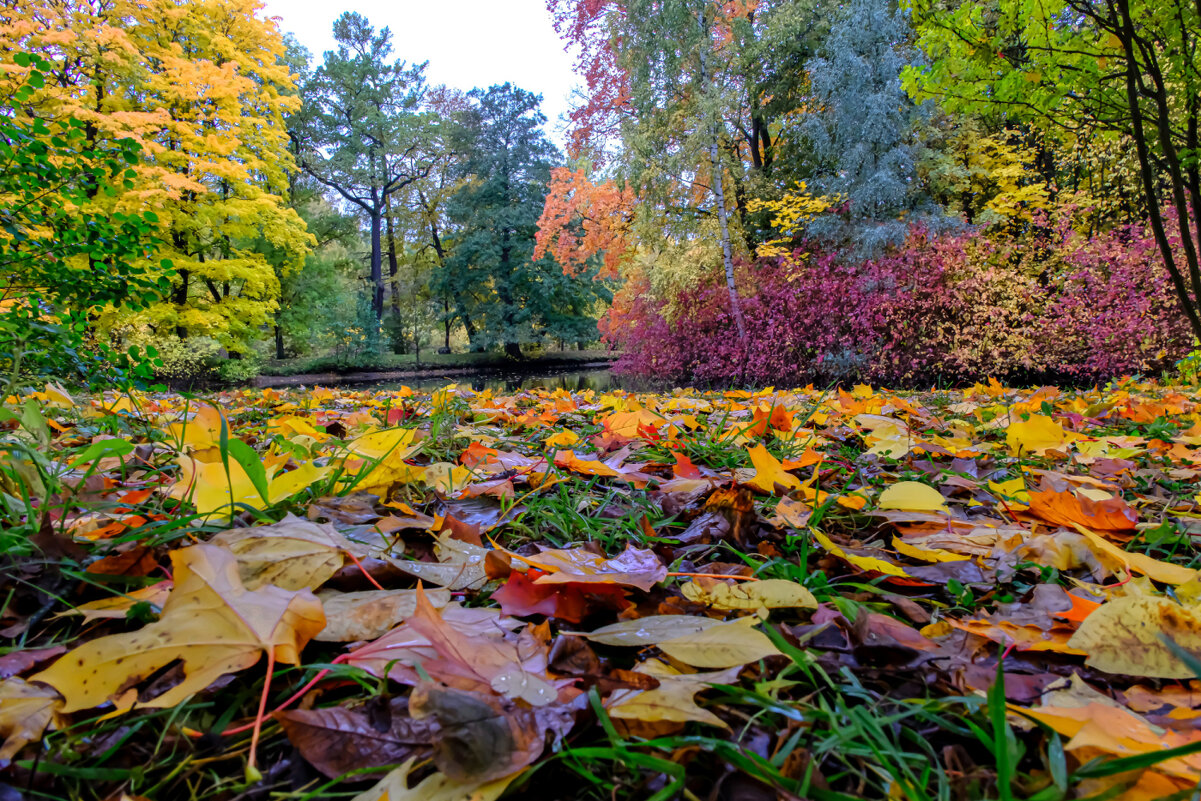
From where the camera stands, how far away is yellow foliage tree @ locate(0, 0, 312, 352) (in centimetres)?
905

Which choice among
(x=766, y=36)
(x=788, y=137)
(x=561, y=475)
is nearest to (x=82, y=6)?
(x=766, y=36)

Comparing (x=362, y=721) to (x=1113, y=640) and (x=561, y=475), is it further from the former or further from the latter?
(x=561, y=475)

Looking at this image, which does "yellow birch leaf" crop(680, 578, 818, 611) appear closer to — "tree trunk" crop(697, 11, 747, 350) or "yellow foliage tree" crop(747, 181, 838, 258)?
"tree trunk" crop(697, 11, 747, 350)

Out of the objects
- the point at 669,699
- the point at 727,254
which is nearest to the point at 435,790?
the point at 669,699

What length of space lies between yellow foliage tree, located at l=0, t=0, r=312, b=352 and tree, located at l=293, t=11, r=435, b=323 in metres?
8.02

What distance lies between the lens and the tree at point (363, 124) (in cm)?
2223

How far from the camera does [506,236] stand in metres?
24.1

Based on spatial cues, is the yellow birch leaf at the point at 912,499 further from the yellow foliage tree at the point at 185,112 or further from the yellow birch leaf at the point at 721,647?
the yellow foliage tree at the point at 185,112

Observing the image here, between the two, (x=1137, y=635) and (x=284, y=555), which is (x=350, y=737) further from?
(x=1137, y=635)

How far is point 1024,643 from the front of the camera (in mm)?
564

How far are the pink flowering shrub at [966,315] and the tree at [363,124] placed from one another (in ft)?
58.6

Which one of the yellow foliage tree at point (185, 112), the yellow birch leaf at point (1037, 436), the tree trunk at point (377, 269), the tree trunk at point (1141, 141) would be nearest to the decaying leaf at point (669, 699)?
the yellow birch leaf at point (1037, 436)

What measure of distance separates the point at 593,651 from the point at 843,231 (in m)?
11.0

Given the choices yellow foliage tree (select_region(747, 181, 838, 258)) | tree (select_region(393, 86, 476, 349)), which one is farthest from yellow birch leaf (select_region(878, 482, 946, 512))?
tree (select_region(393, 86, 476, 349))
